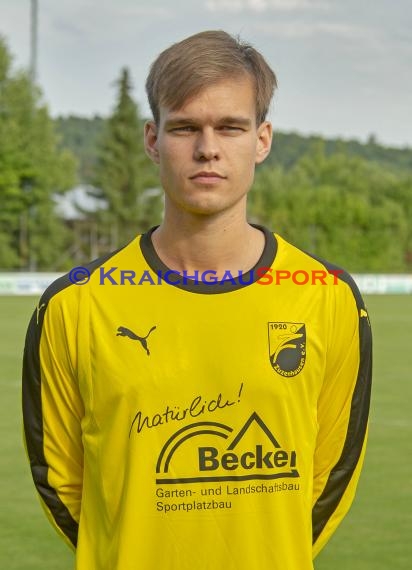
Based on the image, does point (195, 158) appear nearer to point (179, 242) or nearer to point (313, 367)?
point (179, 242)

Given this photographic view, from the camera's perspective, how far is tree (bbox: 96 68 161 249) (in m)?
58.6

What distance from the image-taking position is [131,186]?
58.9 metres

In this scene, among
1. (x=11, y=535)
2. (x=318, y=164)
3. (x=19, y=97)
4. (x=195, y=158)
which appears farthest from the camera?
(x=318, y=164)

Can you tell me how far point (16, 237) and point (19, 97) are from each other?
6.80 meters

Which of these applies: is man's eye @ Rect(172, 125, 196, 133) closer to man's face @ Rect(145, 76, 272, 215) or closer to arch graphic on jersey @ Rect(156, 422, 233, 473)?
man's face @ Rect(145, 76, 272, 215)

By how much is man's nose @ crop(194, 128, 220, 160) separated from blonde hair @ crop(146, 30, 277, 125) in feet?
0.29

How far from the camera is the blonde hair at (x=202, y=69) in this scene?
2.53m

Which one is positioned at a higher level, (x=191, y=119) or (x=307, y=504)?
(x=191, y=119)

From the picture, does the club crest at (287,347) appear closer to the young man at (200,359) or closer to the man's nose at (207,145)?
the young man at (200,359)

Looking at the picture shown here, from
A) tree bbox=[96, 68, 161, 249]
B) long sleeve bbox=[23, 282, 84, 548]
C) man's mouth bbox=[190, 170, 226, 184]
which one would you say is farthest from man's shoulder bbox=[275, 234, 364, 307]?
tree bbox=[96, 68, 161, 249]

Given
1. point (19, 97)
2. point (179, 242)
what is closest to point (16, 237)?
point (19, 97)

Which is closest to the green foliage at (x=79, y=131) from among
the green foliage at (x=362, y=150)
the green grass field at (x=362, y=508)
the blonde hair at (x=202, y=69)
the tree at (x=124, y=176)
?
the green foliage at (x=362, y=150)

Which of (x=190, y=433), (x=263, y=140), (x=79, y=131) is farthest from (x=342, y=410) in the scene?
(x=79, y=131)

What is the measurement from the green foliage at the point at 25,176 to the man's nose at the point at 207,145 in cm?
4858
